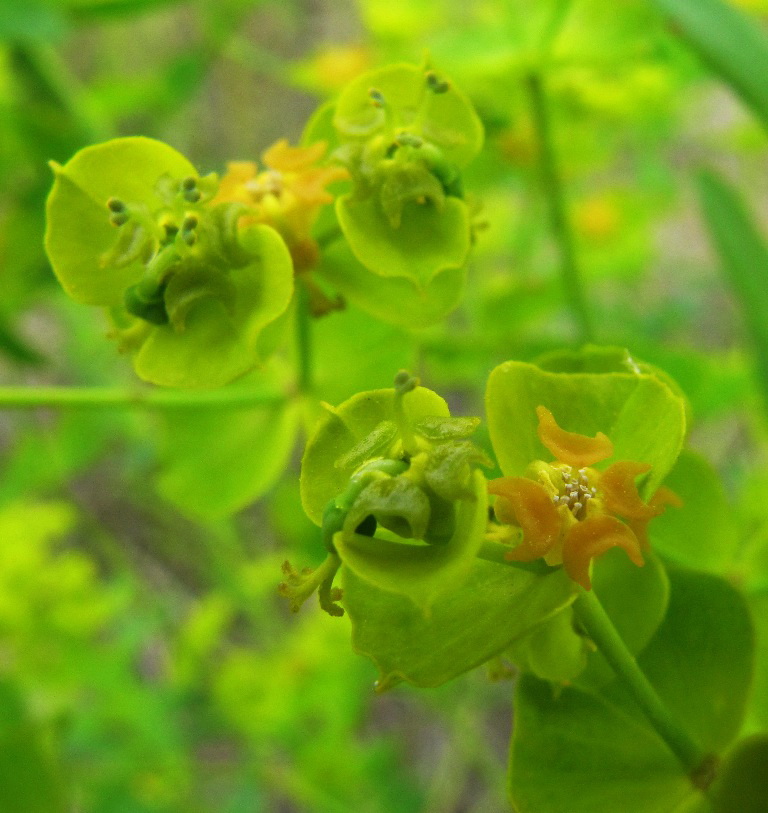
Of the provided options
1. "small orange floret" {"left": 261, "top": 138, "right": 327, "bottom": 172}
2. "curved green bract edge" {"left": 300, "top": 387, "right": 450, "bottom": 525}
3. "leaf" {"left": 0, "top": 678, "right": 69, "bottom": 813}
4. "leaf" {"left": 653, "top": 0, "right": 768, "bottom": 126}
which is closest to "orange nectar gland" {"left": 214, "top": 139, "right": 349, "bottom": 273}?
"small orange floret" {"left": 261, "top": 138, "right": 327, "bottom": 172}

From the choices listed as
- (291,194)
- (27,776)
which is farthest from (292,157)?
(27,776)

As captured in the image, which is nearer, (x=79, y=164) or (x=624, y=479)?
(x=624, y=479)

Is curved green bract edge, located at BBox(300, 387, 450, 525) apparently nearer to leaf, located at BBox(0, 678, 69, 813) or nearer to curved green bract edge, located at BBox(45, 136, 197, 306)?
curved green bract edge, located at BBox(45, 136, 197, 306)

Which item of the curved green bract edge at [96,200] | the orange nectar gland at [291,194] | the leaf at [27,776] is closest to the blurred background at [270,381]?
the leaf at [27,776]

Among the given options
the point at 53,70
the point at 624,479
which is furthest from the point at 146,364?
the point at 53,70

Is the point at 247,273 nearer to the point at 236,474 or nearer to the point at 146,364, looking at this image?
the point at 146,364

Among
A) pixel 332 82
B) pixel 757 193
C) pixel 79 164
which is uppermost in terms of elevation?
pixel 79 164

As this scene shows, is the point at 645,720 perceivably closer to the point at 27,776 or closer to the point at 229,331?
the point at 229,331
